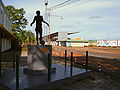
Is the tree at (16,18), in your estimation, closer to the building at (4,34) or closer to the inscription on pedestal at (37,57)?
the building at (4,34)

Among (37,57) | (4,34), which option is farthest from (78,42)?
(37,57)

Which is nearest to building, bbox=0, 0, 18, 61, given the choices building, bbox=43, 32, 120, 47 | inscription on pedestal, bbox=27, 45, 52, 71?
inscription on pedestal, bbox=27, 45, 52, 71

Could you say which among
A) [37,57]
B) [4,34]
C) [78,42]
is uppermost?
[4,34]

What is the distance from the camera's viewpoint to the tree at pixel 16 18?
128 feet

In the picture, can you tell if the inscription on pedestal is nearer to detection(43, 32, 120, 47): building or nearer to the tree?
the tree

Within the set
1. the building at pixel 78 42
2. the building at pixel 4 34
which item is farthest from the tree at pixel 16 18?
the building at pixel 78 42

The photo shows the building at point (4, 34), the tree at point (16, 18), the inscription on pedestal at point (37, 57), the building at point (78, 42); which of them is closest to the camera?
the inscription on pedestal at point (37, 57)

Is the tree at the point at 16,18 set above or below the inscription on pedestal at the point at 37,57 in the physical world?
above

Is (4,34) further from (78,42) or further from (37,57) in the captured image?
(78,42)

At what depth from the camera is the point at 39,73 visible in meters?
7.21

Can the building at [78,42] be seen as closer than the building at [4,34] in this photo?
No

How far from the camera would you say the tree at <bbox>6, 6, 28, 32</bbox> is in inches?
1531

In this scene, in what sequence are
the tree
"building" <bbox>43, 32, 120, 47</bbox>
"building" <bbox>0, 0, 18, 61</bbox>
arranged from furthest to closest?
"building" <bbox>43, 32, 120, 47</bbox> → the tree → "building" <bbox>0, 0, 18, 61</bbox>

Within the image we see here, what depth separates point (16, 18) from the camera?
39.6 meters
